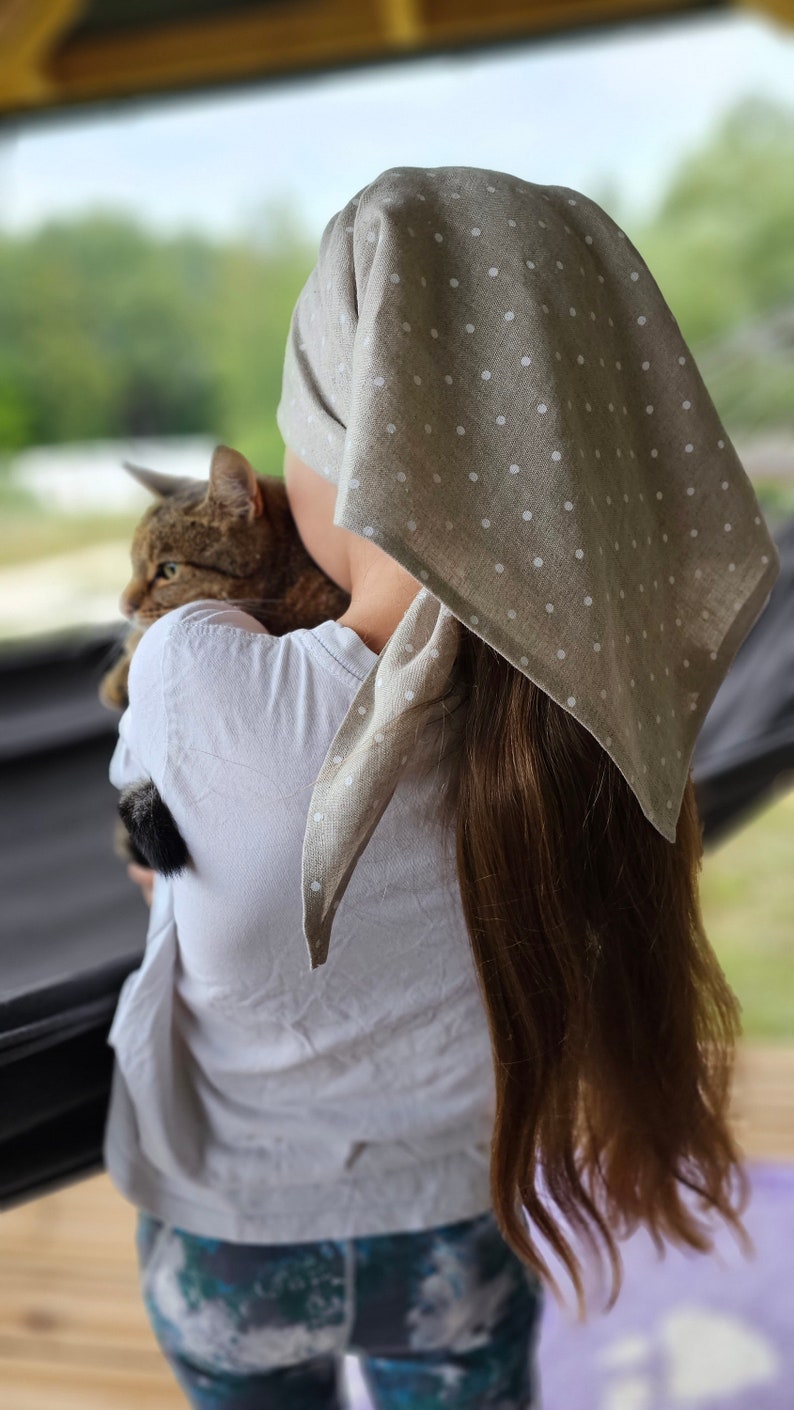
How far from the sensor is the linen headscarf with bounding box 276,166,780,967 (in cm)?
47

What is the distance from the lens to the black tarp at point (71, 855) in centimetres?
74

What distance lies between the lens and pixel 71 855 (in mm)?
1334

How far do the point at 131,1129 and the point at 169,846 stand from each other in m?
0.28

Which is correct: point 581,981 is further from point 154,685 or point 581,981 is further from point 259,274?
point 259,274

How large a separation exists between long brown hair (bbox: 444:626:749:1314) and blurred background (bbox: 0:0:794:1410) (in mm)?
181

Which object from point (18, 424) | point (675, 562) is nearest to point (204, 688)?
point (675, 562)

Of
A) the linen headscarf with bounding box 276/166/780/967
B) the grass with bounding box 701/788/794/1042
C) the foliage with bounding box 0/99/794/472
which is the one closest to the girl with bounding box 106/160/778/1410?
the linen headscarf with bounding box 276/166/780/967

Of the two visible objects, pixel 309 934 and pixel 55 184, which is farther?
pixel 55 184

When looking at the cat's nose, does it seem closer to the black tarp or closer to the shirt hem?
the black tarp

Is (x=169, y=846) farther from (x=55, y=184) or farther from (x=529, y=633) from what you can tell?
(x=55, y=184)

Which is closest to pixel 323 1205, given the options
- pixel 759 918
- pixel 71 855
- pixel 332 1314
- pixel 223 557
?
pixel 332 1314

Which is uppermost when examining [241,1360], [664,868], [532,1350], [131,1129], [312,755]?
[312,755]

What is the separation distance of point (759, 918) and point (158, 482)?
2.35m

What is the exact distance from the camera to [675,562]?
0.62 m
